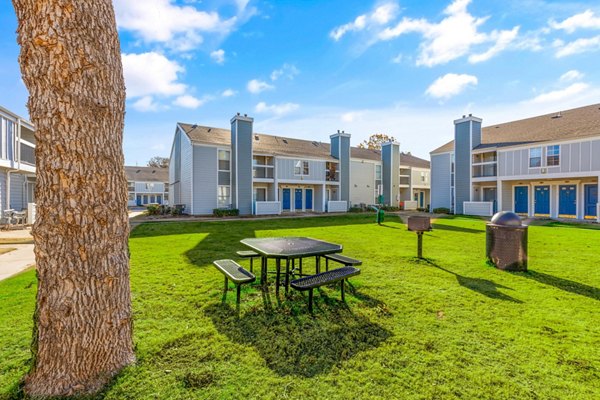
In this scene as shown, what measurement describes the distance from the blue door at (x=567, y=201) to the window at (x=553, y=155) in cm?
210

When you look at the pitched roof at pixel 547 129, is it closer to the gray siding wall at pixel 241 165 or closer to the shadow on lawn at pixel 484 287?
the gray siding wall at pixel 241 165

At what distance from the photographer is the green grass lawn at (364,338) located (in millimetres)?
2631

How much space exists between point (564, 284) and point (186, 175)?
78.6ft

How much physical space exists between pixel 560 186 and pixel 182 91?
2647cm

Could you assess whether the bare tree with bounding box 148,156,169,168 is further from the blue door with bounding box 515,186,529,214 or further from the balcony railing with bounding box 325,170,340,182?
the blue door with bounding box 515,186,529,214

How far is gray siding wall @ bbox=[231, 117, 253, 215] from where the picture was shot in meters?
23.3

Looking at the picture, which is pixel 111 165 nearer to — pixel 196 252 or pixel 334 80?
pixel 196 252

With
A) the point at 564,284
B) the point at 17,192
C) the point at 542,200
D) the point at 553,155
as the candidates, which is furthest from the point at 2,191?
the point at 542,200

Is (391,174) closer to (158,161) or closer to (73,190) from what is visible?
(73,190)

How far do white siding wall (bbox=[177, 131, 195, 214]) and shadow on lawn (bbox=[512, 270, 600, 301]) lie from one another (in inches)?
825

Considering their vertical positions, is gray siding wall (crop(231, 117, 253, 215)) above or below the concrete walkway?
above

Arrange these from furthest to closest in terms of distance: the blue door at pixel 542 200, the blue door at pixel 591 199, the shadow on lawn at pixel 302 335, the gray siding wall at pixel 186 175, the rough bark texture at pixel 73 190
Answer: the gray siding wall at pixel 186 175 < the blue door at pixel 542 200 < the blue door at pixel 591 199 < the shadow on lawn at pixel 302 335 < the rough bark texture at pixel 73 190

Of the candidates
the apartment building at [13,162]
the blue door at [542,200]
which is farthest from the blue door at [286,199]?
the blue door at [542,200]

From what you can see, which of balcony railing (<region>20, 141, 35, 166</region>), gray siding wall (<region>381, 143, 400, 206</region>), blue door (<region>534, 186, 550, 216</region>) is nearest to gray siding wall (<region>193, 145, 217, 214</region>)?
balcony railing (<region>20, 141, 35, 166</region>)
